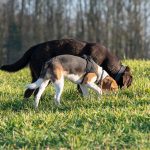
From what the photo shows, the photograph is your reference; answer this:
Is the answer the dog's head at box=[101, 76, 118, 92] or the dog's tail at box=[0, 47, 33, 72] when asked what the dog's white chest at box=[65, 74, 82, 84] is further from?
the dog's tail at box=[0, 47, 33, 72]

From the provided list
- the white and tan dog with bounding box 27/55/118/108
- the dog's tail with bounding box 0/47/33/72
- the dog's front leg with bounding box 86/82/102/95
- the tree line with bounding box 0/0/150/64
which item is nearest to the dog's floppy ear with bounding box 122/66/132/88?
the white and tan dog with bounding box 27/55/118/108

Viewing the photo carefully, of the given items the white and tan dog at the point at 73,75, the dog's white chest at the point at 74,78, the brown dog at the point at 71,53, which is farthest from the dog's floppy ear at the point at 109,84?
the dog's white chest at the point at 74,78

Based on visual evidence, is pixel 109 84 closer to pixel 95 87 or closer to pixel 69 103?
pixel 95 87

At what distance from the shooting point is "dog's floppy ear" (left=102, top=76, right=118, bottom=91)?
959 cm

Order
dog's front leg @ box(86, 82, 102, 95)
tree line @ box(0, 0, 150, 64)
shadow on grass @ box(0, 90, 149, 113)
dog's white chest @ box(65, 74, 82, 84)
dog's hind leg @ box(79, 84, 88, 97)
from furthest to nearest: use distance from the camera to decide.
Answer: tree line @ box(0, 0, 150, 64)
dog's hind leg @ box(79, 84, 88, 97)
dog's front leg @ box(86, 82, 102, 95)
dog's white chest @ box(65, 74, 82, 84)
shadow on grass @ box(0, 90, 149, 113)

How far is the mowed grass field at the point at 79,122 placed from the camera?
5.93 metres

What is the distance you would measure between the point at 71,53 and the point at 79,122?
10.0 feet

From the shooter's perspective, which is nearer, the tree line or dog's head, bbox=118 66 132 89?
dog's head, bbox=118 66 132 89

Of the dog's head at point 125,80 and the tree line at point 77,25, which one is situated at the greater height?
the dog's head at point 125,80

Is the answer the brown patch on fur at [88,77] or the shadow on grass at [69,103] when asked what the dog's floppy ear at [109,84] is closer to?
the shadow on grass at [69,103]

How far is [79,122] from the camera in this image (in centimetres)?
682

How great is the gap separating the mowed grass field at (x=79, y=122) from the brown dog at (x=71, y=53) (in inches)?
22.6

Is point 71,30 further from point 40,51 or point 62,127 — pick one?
point 62,127

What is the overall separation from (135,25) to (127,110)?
4057cm
